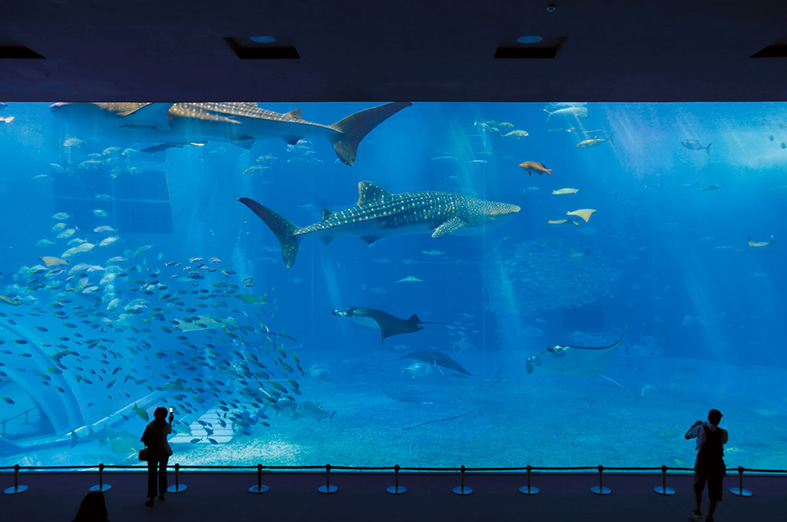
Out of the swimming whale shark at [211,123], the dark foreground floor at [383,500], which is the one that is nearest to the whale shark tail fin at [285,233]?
the swimming whale shark at [211,123]

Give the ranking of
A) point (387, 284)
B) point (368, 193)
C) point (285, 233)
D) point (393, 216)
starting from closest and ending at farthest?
point (285, 233), point (368, 193), point (393, 216), point (387, 284)

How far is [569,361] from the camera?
41.6ft

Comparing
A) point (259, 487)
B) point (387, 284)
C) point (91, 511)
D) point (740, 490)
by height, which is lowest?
point (740, 490)

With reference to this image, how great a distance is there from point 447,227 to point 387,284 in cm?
3288

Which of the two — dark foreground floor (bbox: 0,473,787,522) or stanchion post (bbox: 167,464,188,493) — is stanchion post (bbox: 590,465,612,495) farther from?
stanchion post (bbox: 167,464,188,493)

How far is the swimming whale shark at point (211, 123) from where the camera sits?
18.8 feet

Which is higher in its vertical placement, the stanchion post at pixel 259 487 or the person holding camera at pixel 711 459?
the person holding camera at pixel 711 459

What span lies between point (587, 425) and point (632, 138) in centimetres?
3345

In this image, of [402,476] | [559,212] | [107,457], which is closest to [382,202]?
[402,476]

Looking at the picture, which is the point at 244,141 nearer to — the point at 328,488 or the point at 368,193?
the point at 368,193
